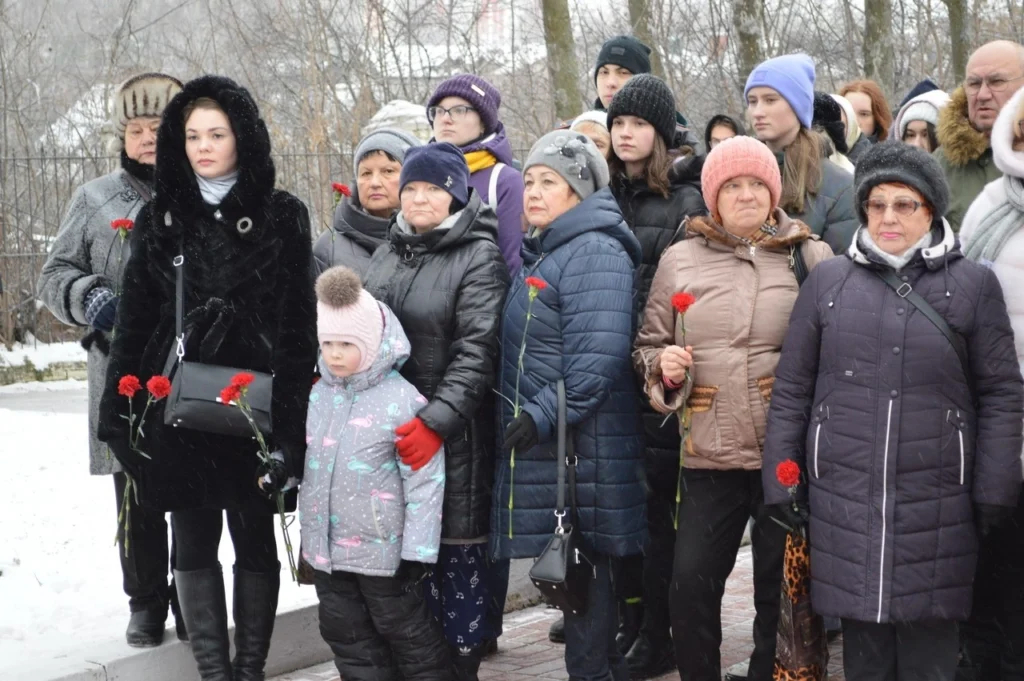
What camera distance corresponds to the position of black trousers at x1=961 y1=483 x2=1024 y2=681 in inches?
175

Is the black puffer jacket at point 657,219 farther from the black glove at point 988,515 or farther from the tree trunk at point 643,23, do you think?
the tree trunk at point 643,23

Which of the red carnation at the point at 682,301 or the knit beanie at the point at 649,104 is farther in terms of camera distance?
the knit beanie at the point at 649,104

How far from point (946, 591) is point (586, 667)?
1293mm

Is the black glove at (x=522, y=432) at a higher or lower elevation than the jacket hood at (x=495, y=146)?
lower

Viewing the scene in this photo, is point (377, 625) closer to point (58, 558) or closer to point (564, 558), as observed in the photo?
point (564, 558)

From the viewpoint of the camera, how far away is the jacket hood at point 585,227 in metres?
4.56

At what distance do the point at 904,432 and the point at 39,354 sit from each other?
11.3 meters

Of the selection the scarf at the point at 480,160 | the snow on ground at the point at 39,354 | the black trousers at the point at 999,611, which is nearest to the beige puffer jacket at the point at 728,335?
the black trousers at the point at 999,611

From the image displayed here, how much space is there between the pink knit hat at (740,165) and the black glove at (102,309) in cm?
236

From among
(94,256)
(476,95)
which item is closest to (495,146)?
(476,95)

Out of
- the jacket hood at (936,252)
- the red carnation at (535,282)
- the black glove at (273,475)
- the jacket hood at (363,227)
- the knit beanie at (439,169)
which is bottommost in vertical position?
the black glove at (273,475)

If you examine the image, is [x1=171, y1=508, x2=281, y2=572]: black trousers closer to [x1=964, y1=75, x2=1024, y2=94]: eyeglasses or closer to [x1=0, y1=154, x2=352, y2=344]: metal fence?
[x1=964, y1=75, x2=1024, y2=94]: eyeglasses

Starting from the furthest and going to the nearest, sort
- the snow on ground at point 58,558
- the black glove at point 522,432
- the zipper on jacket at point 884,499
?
1. the snow on ground at point 58,558
2. the black glove at point 522,432
3. the zipper on jacket at point 884,499

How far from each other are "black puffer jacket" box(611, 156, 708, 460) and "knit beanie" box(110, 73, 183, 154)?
192 cm
